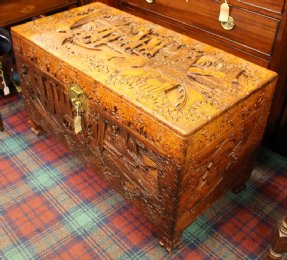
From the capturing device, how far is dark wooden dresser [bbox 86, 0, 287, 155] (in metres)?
1.41

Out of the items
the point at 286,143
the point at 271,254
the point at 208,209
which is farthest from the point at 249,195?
the point at 271,254

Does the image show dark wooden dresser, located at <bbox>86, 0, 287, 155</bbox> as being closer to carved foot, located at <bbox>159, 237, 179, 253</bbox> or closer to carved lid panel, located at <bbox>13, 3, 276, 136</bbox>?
carved lid panel, located at <bbox>13, 3, 276, 136</bbox>

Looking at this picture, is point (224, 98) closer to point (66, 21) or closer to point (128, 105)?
point (128, 105)

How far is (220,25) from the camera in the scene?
5.16ft

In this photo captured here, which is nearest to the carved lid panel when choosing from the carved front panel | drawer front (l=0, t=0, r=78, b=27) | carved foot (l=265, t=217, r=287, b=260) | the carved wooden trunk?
the carved wooden trunk

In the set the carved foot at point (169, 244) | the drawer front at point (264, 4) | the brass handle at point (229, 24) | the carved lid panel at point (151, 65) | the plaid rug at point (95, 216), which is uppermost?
the drawer front at point (264, 4)

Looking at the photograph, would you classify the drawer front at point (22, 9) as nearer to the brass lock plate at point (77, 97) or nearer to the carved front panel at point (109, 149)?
the carved front panel at point (109, 149)

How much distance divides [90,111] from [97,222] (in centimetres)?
46

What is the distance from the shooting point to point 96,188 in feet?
5.27

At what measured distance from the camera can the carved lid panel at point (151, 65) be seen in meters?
1.12

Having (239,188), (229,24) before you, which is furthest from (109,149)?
(229,24)

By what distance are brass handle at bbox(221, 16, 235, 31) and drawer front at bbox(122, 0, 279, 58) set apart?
0.01 m

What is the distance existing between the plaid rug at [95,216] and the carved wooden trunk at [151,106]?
13 centimetres

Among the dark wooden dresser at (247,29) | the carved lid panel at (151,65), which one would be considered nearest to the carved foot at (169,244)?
the carved lid panel at (151,65)
